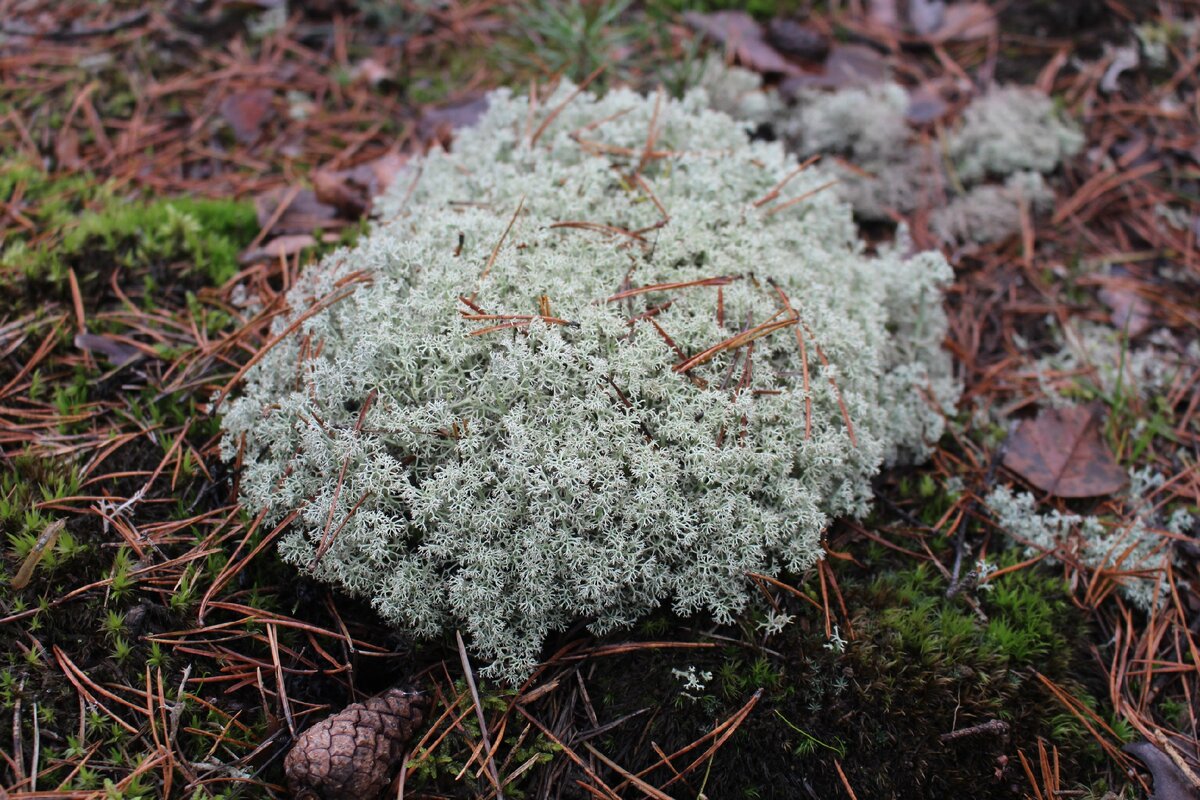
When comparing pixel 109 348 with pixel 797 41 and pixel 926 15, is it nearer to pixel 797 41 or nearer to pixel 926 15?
pixel 797 41

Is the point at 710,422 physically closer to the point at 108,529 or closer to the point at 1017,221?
the point at 108,529

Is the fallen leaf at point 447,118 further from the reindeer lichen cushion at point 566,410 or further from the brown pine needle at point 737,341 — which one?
the brown pine needle at point 737,341

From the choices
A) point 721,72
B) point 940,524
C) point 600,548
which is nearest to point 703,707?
point 600,548

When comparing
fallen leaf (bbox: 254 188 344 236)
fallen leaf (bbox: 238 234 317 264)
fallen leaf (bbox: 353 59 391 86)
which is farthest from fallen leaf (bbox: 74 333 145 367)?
fallen leaf (bbox: 353 59 391 86)

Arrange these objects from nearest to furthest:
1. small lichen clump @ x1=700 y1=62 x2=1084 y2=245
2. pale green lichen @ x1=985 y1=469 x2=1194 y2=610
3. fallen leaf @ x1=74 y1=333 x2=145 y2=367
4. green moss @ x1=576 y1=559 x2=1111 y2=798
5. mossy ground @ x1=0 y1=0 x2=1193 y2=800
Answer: mossy ground @ x1=0 y1=0 x2=1193 y2=800
green moss @ x1=576 y1=559 x2=1111 y2=798
pale green lichen @ x1=985 y1=469 x2=1194 y2=610
fallen leaf @ x1=74 y1=333 x2=145 y2=367
small lichen clump @ x1=700 y1=62 x2=1084 y2=245

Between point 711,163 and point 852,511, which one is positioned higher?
point 711,163

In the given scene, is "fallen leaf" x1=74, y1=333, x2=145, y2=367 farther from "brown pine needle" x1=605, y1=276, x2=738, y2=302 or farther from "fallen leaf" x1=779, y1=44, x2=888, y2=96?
"fallen leaf" x1=779, y1=44, x2=888, y2=96

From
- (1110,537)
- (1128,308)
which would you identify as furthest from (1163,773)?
(1128,308)
